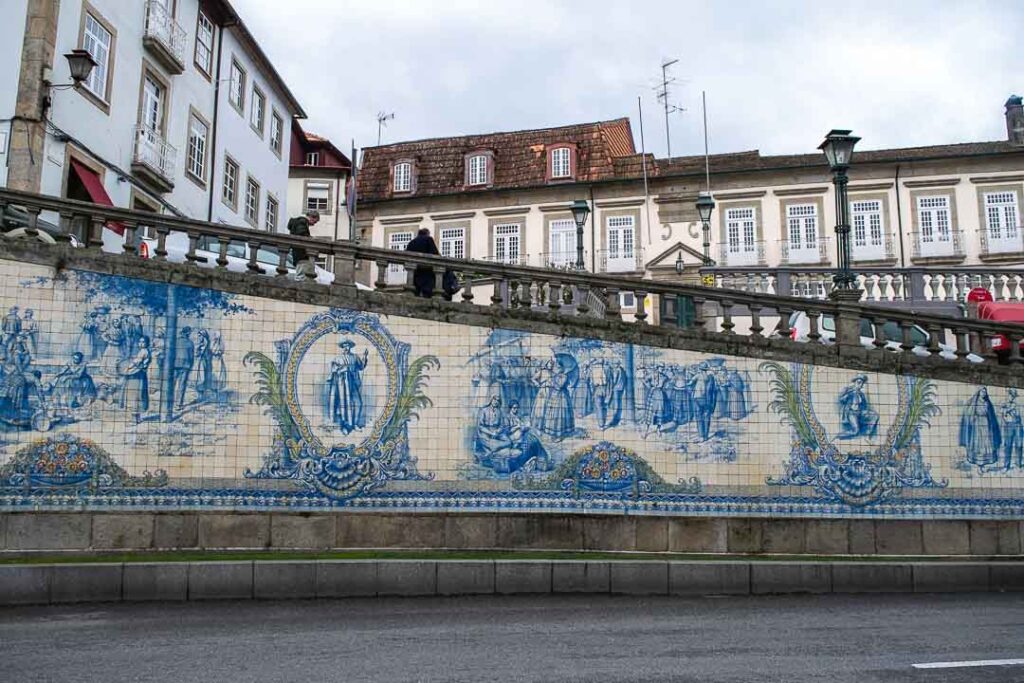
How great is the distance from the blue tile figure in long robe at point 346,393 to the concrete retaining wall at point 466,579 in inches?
116

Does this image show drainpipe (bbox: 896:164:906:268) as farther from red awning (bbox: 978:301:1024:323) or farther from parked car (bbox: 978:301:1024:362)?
red awning (bbox: 978:301:1024:323)

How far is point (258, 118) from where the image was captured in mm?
30969

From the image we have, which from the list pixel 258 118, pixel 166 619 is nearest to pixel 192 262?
pixel 166 619

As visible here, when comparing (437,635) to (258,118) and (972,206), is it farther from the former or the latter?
(972,206)

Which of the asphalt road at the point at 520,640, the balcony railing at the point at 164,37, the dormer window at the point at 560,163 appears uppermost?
the dormer window at the point at 560,163

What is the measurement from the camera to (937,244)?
37.2m

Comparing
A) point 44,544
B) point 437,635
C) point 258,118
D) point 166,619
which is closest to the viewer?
point 437,635

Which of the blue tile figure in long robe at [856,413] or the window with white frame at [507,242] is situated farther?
the window with white frame at [507,242]

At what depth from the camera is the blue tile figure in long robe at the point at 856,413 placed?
13.2 metres

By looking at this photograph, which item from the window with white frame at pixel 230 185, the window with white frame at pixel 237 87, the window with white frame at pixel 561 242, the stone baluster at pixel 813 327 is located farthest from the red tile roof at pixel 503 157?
the stone baluster at pixel 813 327

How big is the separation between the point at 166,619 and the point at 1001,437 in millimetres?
10985

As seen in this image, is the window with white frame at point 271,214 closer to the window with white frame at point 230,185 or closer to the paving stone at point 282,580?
the window with white frame at point 230,185

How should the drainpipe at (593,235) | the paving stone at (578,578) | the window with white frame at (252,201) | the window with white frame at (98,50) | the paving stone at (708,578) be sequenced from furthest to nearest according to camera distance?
the drainpipe at (593,235) < the window with white frame at (252,201) < the window with white frame at (98,50) < the paving stone at (708,578) < the paving stone at (578,578)

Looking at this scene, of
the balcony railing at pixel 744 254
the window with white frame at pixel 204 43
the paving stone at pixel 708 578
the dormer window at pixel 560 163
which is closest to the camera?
the paving stone at pixel 708 578
